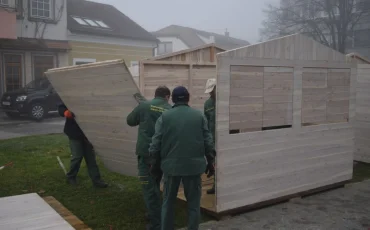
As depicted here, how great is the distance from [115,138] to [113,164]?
0.76 metres

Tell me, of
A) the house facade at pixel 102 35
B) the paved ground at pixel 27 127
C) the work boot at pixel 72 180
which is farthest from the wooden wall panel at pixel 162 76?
the house facade at pixel 102 35

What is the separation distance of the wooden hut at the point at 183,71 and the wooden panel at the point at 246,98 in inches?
63.2

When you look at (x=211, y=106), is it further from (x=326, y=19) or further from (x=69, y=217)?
(x=326, y=19)

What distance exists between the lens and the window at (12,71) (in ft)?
63.4

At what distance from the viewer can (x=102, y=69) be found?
450 cm

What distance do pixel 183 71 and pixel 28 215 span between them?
3.60m

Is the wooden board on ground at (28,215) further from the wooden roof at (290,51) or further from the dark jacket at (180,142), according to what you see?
the wooden roof at (290,51)

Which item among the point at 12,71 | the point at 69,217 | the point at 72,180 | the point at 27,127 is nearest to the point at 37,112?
the point at 27,127

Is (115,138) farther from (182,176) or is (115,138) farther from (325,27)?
(325,27)

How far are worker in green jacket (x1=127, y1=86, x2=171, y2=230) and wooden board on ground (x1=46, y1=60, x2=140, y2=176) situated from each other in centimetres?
21

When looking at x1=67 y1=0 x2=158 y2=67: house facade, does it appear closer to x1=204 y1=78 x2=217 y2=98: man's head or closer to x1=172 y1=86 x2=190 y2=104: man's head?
x1=204 y1=78 x2=217 y2=98: man's head

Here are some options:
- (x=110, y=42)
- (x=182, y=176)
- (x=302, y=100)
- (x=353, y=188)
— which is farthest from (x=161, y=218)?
(x=110, y=42)

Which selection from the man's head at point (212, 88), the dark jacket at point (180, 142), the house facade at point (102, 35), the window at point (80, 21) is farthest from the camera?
the window at point (80, 21)

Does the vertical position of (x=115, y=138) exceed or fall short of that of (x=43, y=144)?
it exceeds it
